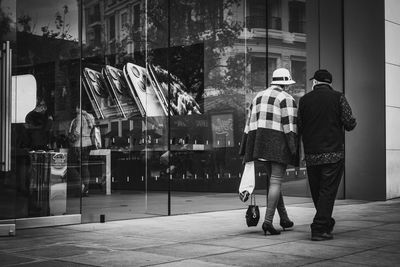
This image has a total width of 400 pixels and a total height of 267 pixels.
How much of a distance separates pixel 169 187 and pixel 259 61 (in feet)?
11.2

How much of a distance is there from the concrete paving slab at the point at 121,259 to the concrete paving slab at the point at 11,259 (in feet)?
1.22

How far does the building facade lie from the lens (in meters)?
8.05

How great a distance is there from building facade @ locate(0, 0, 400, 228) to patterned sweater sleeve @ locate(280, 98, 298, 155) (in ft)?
10.1

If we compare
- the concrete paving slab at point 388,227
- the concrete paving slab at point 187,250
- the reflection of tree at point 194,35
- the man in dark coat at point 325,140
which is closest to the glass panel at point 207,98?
the reflection of tree at point 194,35

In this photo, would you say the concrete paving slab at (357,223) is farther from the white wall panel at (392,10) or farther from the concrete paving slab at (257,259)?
the white wall panel at (392,10)

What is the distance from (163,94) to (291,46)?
3.76 metres

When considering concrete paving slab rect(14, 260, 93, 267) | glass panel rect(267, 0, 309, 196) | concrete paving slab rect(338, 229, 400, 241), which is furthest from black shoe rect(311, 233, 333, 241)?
glass panel rect(267, 0, 309, 196)

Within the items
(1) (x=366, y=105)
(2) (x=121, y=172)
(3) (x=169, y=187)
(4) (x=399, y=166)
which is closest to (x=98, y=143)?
(2) (x=121, y=172)

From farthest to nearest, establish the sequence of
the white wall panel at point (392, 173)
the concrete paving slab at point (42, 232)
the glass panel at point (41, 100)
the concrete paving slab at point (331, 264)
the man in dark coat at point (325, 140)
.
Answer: the white wall panel at point (392, 173), the glass panel at point (41, 100), the concrete paving slab at point (42, 232), the man in dark coat at point (325, 140), the concrete paving slab at point (331, 264)

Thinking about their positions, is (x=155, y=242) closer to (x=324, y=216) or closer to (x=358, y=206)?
(x=324, y=216)

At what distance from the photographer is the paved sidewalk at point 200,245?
5133mm

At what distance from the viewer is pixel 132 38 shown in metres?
10.3

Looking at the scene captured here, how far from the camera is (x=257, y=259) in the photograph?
518 centimetres

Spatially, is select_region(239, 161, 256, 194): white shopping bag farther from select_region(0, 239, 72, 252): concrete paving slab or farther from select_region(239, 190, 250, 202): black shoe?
select_region(0, 239, 72, 252): concrete paving slab
